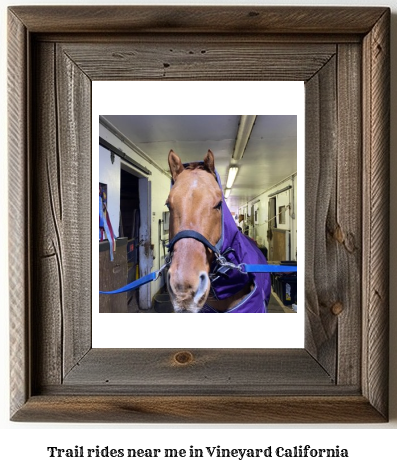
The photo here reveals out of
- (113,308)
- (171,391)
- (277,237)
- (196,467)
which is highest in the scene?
(277,237)

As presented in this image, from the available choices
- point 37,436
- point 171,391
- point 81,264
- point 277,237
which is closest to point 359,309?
point 277,237

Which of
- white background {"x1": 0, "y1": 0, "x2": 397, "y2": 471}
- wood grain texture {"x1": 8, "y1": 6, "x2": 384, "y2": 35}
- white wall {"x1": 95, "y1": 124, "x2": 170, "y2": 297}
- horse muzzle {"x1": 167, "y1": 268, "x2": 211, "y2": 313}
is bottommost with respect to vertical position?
white background {"x1": 0, "y1": 0, "x2": 397, "y2": 471}

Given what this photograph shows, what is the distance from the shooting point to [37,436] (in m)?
0.59

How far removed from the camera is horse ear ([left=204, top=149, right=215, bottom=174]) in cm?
56

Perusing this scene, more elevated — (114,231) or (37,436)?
(114,231)

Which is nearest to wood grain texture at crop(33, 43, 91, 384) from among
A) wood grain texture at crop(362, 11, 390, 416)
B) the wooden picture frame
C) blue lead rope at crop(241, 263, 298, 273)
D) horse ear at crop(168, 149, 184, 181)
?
the wooden picture frame

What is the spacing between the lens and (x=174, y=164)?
562 mm

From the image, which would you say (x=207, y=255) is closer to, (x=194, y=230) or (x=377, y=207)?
(x=194, y=230)

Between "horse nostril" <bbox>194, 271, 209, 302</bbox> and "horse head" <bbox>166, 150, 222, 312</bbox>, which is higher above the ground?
"horse head" <bbox>166, 150, 222, 312</bbox>

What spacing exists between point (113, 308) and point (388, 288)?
1.28 ft

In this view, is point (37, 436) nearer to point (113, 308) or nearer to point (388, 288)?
point (113, 308)

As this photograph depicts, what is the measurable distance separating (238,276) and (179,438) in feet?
0.84

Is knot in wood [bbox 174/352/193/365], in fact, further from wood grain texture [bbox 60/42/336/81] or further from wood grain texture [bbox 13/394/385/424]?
wood grain texture [bbox 60/42/336/81]

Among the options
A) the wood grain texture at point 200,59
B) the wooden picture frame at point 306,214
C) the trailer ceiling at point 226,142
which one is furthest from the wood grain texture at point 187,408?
the wood grain texture at point 200,59
